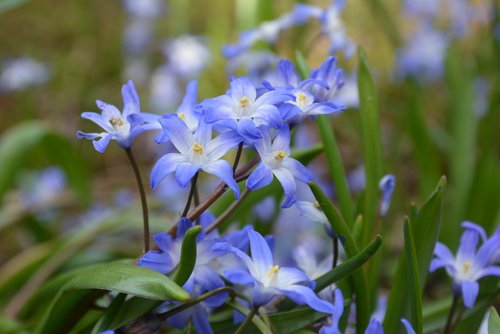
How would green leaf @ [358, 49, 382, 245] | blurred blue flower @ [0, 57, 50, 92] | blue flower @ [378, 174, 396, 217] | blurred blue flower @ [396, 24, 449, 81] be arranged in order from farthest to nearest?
blurred blue flower @ [0, 57, 50, 92] < blurred blue flower @ [396, 24, 449, 81] < green leaf @ [358, 49, 382, 245] < blue flower @ [378, 174, 396, 217]

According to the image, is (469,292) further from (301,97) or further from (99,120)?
(99,120)

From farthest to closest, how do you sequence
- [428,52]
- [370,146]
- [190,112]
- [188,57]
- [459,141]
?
[188,57] → [428,52] → [459,141] → [370,146] → [190,112]

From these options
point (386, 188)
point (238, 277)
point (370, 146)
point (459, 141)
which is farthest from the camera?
point (459, 141)

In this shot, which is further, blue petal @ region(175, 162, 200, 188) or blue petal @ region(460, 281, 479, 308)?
blue petal @ region(460, 281, 479, 308)

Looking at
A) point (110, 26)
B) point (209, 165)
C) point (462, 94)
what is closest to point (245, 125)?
point (209, 165)

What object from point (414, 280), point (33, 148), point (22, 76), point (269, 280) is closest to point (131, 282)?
point (269, 280)

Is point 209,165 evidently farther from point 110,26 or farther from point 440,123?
point 110,26

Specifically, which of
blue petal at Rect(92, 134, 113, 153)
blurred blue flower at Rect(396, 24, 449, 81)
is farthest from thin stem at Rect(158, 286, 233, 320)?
blurred blue flower at Rect(396, 24, 449, 81)

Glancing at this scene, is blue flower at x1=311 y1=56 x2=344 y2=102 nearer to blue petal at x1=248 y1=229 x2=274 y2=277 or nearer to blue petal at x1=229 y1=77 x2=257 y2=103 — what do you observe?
blue petal at x1=229 y1=77 x2=257 y2=103
